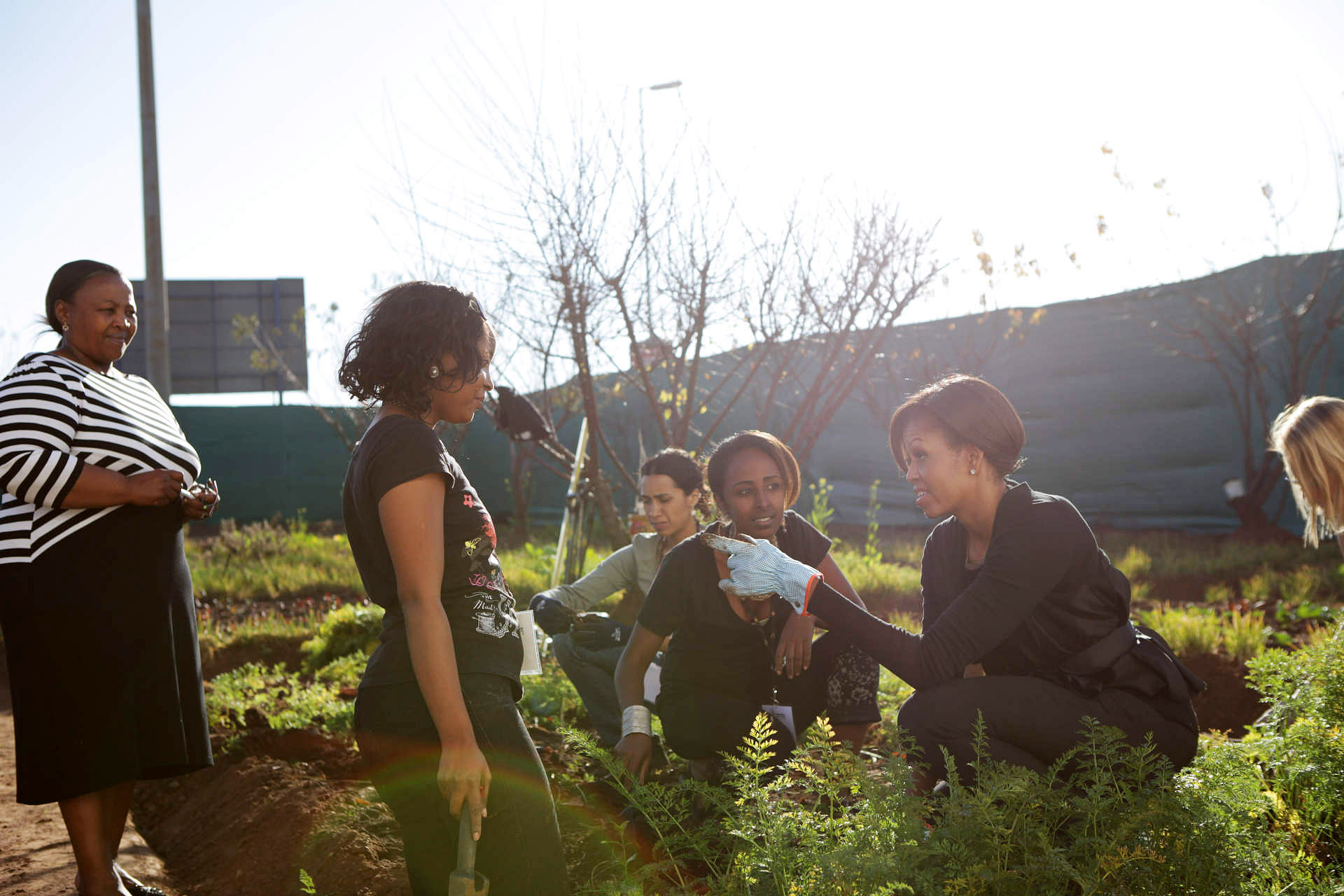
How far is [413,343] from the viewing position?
6.01 ft

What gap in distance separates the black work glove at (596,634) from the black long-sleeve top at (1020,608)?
142cm

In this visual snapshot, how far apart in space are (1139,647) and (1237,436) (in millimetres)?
8127

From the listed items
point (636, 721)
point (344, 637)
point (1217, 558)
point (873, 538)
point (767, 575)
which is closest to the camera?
point (767, 575)

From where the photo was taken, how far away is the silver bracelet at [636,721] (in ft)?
9.59

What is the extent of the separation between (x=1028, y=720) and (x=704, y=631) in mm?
1046

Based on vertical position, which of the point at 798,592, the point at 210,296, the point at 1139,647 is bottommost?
the point at 1139,647

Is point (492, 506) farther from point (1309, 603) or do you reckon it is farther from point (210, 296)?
point (1309, 603)

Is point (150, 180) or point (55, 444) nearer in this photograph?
point (55, 444)

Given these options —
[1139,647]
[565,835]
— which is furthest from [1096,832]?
[565,835]

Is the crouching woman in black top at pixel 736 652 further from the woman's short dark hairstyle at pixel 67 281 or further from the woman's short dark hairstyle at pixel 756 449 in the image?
the woman's short dark hairstyle at pixel 67 281

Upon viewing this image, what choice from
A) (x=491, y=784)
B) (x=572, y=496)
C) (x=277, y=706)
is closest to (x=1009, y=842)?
(x=491, y=784)

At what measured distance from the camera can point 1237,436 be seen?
9516 mm

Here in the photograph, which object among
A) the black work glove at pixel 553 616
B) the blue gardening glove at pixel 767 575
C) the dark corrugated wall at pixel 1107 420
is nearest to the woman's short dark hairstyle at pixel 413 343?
the blue gardening glove at pixel 767 575

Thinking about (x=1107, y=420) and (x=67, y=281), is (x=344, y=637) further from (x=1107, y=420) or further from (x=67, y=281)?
(x=1107, y=420)
